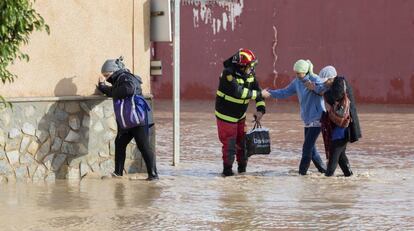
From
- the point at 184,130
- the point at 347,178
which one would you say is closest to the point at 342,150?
the point at 347,178

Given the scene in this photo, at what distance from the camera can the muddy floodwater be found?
9.68m

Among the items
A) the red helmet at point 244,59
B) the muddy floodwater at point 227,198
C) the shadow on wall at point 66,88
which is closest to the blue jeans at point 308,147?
the muddy floodwater at point 227,198

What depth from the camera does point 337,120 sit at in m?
12.7

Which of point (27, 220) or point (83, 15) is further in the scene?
point (83, 15)

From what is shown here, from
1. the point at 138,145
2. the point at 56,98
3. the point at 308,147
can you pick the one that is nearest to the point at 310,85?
the point at 308,147

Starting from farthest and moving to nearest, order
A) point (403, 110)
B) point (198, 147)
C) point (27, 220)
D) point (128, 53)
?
point (403, 110), point (198, 147), point (128, 53), point (27, 220)

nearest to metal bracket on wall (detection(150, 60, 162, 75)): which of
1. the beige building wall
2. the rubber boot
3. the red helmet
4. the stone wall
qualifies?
the beige building wall

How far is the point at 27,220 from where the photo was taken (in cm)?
977

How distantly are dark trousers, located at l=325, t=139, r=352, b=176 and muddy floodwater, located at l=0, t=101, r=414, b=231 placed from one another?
113 mm

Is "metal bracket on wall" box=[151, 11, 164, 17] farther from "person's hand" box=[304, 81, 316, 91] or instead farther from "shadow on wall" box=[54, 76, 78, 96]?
"person's hand" box=[304, 81, 316, 91]

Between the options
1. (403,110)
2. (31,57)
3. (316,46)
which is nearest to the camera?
(31,57)

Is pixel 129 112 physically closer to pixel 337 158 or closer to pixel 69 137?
pixel 69 137

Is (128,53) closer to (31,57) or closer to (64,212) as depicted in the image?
(31,57)

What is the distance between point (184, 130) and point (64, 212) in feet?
32.7
